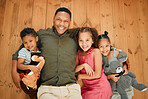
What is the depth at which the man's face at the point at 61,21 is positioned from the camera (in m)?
1.27

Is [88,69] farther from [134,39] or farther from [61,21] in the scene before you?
[134,39]

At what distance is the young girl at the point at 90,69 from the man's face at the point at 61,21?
0.50ft

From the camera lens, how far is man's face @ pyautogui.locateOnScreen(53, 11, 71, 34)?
127 centimetres

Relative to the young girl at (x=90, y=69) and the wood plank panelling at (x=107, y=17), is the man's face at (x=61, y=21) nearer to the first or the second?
the young girl at (x=90, y=69)

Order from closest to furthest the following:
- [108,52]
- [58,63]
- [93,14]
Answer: [58,63], [108,52], [93,14]

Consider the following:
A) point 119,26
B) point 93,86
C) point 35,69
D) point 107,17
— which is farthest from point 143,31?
point 35,69

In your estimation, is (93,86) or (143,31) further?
(143,31)

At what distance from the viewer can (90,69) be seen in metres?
1.28

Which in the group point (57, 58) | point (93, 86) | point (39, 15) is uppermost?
point (39, 15)

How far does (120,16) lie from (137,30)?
0.91ft

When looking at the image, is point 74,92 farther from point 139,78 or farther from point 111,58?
point 139,78

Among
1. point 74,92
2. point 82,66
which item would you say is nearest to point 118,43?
point 82,66

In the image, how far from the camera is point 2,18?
1.59 m

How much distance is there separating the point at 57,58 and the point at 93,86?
1.36 ft
